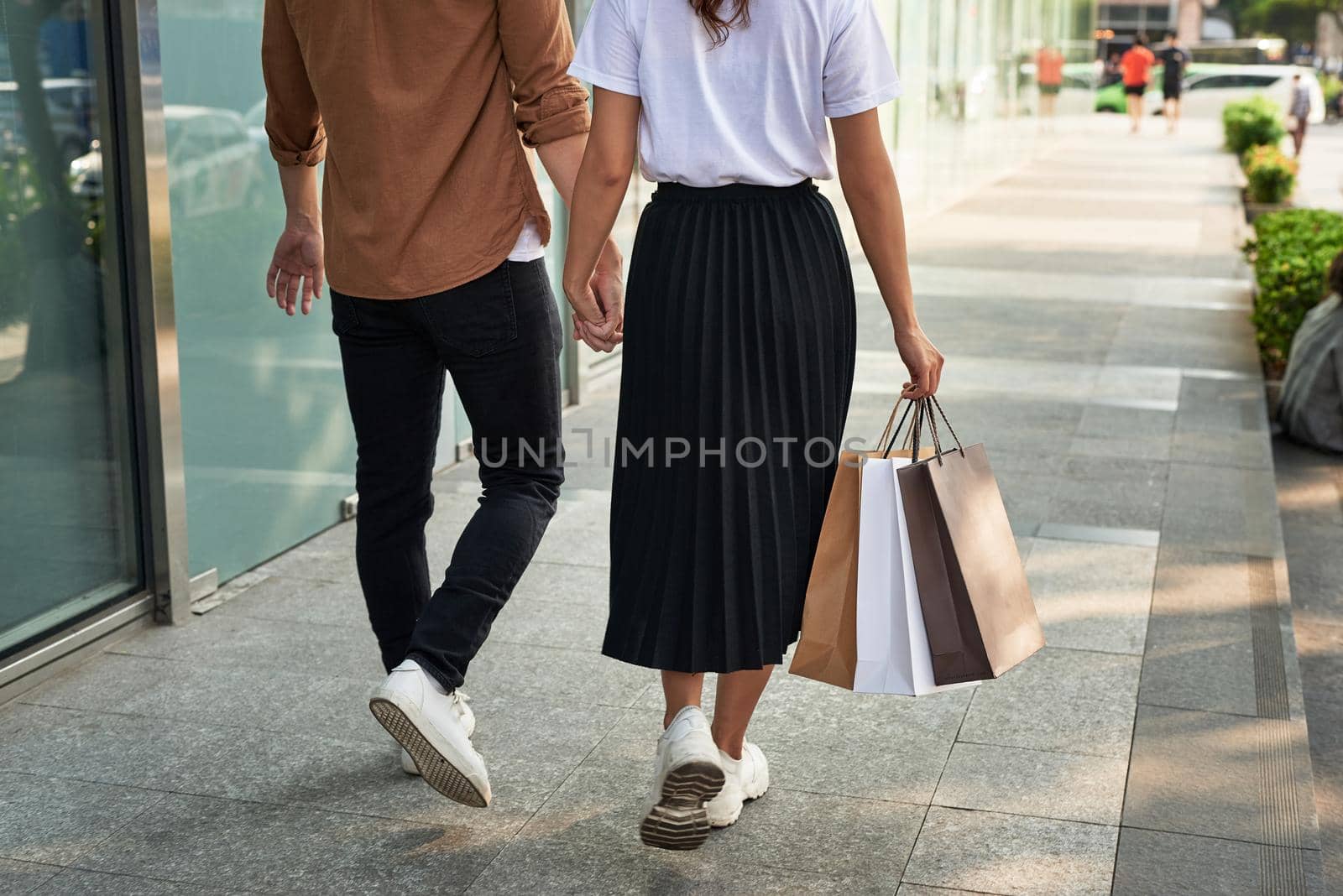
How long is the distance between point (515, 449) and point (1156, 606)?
2266mm

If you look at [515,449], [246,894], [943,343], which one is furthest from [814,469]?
[943,343]

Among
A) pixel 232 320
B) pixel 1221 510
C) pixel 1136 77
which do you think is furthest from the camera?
pixel 1136 77

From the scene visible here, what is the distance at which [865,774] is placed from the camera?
3.18 m

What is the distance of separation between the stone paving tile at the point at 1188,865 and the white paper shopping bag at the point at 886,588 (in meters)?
0.56

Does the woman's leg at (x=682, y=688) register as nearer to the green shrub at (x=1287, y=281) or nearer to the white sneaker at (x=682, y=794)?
the white sneaker at (x=682, y=794)

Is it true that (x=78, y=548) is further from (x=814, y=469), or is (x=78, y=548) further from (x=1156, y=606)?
(x=1156, y=606)

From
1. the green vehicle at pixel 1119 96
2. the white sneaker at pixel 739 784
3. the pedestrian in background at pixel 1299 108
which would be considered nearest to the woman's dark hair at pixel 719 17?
the white sneaker at pixel 739 784

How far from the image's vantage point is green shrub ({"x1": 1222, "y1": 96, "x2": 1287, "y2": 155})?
20.4m

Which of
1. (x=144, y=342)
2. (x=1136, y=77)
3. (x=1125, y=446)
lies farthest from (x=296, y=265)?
(x=1136, y=77)

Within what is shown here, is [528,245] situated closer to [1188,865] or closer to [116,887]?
[116,887]

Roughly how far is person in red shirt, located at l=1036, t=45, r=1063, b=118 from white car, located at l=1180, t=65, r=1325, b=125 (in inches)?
374

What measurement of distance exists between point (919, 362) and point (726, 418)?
0.36 m

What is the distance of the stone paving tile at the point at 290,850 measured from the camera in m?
2.70

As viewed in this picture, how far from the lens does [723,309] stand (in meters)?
2.58
